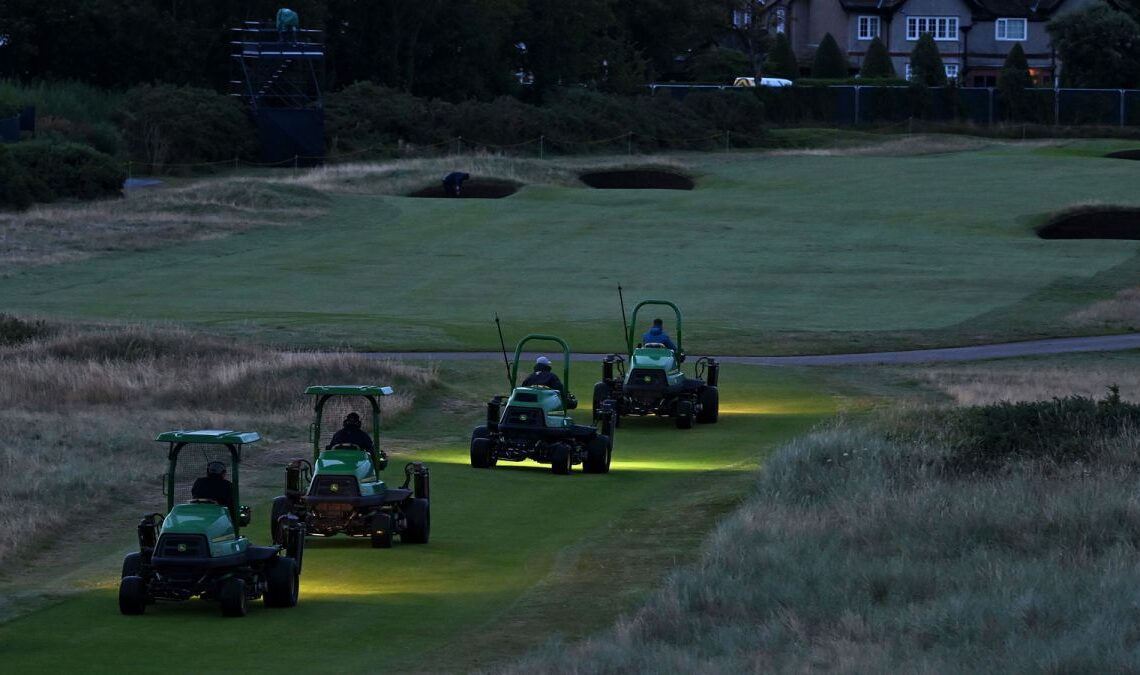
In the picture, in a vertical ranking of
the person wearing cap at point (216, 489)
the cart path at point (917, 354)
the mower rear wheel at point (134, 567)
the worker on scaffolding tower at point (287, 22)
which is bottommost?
the cart path at point (917, 354)

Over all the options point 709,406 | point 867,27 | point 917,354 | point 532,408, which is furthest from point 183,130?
point 867,27

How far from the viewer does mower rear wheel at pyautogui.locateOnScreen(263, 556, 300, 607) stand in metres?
17.3

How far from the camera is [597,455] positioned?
2742cm

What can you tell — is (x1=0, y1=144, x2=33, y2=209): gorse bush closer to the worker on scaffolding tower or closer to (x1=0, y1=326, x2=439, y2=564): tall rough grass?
the worker on scaffolding tower

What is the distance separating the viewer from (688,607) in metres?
16.2

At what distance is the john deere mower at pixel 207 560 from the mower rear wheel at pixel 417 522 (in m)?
3.68

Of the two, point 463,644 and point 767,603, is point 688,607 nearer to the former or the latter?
point 767,603

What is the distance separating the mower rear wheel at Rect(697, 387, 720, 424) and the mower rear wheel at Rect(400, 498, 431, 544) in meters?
13.1

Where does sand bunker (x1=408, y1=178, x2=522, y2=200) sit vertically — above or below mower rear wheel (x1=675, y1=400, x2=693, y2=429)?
above

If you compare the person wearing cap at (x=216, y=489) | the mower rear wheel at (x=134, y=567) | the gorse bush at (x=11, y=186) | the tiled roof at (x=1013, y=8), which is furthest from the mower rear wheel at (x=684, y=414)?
the tiled roof at (x=1013, y=8)

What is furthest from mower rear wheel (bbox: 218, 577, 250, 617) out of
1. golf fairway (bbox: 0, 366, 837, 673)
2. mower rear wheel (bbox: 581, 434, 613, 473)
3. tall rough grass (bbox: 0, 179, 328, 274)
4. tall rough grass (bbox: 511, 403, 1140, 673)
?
tall rough grass (bbox: 0, 179, 328, 274)

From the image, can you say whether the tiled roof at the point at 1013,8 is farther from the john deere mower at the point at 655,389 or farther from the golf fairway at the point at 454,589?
the golf fairway at the point at 454,589

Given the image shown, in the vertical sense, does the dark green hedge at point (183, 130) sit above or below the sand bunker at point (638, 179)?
above

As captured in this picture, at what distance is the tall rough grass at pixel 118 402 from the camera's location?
2389 centimetres
